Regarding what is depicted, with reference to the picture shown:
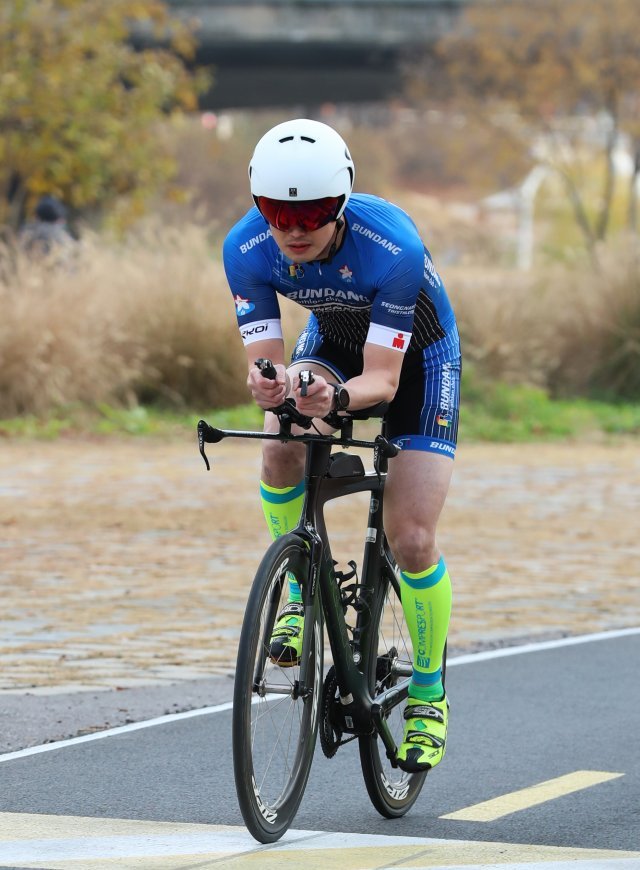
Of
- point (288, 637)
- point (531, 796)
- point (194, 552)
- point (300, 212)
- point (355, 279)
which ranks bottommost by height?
point (194, 552)

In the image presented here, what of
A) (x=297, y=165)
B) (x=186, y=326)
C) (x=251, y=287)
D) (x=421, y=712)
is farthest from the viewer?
(x=186, y=326)

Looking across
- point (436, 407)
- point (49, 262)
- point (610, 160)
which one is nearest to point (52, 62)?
point (49, 262)

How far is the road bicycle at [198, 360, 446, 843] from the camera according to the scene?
4.65m

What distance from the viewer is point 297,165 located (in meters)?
4.80

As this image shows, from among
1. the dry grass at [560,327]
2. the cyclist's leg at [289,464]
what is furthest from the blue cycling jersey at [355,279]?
the dry grass at [560,327]

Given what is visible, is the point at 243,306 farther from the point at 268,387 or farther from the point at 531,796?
the point at 531,796

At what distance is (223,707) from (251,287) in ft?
7.54

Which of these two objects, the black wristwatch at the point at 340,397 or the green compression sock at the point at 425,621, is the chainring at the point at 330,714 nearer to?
the green compression sock at the point at 425,621

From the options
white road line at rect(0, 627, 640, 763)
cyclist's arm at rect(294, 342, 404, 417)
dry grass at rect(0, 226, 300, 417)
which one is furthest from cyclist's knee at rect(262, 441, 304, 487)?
dry grass at rect(0, 226, 300, 417)

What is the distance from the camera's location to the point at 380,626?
5.55 meters

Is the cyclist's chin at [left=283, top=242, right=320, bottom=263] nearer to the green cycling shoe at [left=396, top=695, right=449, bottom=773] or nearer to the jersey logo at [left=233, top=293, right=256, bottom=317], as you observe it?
the jersey logo at [left=233, top=293, right=256, bottom=317]

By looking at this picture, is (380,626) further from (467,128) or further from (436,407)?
(467,128)

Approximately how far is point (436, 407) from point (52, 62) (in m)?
19.2

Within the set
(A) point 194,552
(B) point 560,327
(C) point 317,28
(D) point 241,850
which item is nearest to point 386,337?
(D) point 241,850
